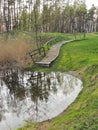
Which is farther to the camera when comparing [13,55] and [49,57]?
[49,57]

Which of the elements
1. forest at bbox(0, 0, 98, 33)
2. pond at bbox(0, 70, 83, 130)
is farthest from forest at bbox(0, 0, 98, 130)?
forest at bbox(0, 0, 98, 33)

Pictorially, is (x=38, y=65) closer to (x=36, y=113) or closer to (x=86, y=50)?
(x=86, y=50)

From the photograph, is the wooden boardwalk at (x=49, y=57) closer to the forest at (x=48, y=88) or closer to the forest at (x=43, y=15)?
the forest at (x=48, y=88)

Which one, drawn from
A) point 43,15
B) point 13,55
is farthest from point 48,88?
point 43,15

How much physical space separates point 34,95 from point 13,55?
12.0 metres

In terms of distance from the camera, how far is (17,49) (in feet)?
108

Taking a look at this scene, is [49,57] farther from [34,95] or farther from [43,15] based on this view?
[43,15]

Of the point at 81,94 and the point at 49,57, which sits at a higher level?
the point at 49,57

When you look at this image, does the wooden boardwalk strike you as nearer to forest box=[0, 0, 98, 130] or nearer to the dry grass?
forest box=[0, 0, 98, 130]

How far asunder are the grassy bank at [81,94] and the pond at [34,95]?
0.77 m

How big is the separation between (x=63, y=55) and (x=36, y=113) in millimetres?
18956

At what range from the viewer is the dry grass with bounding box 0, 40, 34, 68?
3172 cm

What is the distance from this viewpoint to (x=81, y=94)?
20250 millimetres

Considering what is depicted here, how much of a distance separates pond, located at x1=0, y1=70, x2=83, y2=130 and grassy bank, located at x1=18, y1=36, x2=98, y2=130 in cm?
77
